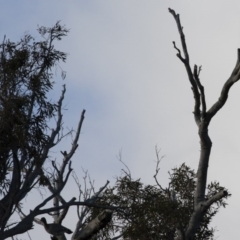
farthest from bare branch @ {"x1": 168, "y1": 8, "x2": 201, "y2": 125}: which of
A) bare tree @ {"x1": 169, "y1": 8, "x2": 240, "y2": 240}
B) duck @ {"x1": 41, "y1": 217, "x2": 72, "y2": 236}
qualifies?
duck @ {"x1": 41, "y1": 217, "x2": 72, "y2": 236}

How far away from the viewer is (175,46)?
1567 cm

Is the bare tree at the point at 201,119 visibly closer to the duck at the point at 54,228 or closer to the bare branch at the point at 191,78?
the bare branch at the point at 191,78

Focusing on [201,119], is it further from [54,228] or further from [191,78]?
[54,228]

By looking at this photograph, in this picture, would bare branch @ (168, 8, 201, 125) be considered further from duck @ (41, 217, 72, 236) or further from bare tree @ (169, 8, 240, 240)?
duck @ (41, 217, 72, 236)

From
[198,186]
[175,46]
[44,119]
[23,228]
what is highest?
[175,46]

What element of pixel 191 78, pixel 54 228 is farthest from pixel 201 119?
pixel 54 228

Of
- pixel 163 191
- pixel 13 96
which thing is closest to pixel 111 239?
pixel 163 191

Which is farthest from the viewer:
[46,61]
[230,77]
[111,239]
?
[111,239]

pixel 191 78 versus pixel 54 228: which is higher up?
pixel 191 78

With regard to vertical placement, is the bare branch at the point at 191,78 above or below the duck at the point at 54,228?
above

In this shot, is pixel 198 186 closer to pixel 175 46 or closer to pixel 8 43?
pixel 175 46

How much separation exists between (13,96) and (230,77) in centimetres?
469

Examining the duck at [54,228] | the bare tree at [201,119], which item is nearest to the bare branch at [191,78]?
the bare tree at [201,119]

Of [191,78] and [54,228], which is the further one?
[54,228]
